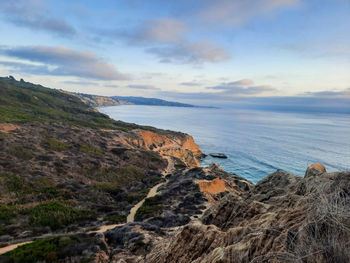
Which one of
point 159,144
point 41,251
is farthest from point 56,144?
point 159,144

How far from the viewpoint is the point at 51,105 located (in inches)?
4065

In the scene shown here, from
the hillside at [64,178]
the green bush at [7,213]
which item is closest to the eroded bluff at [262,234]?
the hillside at [64,178]

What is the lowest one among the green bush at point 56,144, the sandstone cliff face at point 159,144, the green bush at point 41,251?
the sandstone cliff face at point 159,144

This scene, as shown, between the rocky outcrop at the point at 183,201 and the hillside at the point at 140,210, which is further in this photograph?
the rocky outcrop at the point at 183,201

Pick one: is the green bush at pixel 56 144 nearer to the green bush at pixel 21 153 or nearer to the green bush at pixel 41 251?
the green bush at pixel 21 153

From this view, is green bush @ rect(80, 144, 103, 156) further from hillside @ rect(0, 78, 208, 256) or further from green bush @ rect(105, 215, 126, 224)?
green bush @ rect(105, 215, 126, 224)

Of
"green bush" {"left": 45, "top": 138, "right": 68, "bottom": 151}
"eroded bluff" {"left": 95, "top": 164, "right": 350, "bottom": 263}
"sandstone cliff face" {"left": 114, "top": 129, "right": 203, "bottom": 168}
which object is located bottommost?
"sandstone cliff face" {"left": 114, "top": 129, "right": 203, "bottom": 168}

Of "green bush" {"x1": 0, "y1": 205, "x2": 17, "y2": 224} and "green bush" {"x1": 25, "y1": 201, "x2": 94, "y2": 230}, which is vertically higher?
"green bush" {"x1": 0, "y1": 205, "x2": 17, "y2": 224}

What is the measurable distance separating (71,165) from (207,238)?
1352 inches

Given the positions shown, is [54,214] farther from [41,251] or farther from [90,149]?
[90,149]

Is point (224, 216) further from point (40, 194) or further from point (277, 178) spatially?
point (40, 194)

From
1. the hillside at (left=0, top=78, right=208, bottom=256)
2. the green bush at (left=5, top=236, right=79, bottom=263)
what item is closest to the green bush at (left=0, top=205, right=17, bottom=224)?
the hillside at (left=0, top=78, right=208, bottom=256)

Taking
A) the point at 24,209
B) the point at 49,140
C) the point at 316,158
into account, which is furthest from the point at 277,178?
the point at 316,158

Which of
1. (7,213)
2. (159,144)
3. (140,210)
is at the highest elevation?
(7,213)
